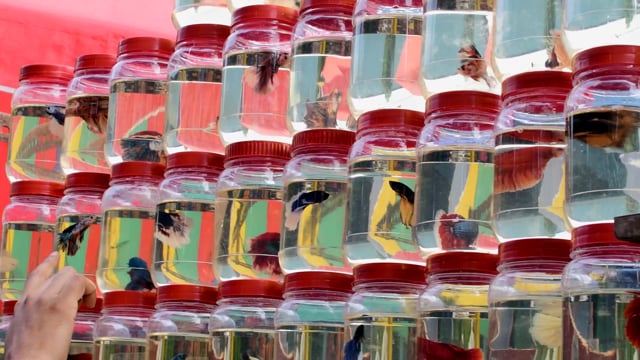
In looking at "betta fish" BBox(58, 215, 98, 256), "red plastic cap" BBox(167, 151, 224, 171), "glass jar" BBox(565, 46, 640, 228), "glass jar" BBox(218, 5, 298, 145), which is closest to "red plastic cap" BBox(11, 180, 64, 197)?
"betta fish" BBox(58, 215, 98, 256)

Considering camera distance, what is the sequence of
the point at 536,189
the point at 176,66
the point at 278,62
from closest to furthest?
the point at 536,189 → the point at 278,62 → the point at 176,66

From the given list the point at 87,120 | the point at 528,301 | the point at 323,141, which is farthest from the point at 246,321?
the point at 87,120

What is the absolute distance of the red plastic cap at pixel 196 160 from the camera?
245 cm

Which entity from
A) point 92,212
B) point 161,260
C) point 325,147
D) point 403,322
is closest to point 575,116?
point 403,322

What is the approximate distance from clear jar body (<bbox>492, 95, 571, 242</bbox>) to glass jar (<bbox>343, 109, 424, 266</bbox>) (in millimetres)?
262

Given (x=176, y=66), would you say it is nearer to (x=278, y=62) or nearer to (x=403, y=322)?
(x=278, y=62)

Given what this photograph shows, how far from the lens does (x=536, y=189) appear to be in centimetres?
170

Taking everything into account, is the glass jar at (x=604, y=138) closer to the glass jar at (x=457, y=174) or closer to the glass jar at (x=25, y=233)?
the glass jar at (x=457, y=174)

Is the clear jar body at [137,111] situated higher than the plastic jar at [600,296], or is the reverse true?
the clear jar body at [137,111]

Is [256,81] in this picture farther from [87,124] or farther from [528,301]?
[528,301]

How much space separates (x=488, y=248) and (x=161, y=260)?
784 millimetres

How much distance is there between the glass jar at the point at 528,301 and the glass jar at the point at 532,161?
4 cm

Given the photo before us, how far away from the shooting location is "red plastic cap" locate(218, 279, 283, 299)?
2.23 m

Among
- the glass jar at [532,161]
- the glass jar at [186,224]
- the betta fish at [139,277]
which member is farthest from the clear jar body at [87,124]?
the glass jar at [532,161]
